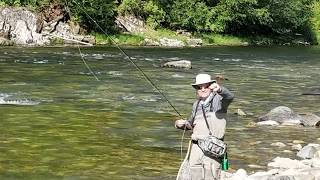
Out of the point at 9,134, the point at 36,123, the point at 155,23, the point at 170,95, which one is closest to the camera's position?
the point at 9,134

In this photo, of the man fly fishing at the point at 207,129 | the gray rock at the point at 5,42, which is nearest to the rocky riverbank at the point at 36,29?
the gray rock at the point at 5,42

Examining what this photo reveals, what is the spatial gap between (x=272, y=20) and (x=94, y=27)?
19.8 m

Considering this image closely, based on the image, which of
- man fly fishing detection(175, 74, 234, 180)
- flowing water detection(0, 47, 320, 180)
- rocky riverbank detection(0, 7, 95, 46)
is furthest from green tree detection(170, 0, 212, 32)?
man fly fishing detection(175, 74, 234, 180)

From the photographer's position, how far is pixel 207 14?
168ft

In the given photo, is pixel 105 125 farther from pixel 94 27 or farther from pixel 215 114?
pixel 94 27

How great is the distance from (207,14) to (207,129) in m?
44.6

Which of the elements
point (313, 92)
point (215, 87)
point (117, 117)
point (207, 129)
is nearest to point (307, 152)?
point (207, 129)

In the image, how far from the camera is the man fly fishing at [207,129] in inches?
285

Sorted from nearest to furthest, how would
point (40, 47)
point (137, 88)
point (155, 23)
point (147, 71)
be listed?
point (137, 88)
point (147, 71)
point (40, 47)
point (155, 23)

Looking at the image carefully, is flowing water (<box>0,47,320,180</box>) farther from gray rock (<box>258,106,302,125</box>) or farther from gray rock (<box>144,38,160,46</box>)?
gray rock (<box>144,38,160,46</box>)

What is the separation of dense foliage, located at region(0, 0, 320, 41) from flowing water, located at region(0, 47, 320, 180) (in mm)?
14632

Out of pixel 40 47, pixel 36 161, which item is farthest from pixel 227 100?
pixel 40 47

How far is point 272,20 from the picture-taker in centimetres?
5731

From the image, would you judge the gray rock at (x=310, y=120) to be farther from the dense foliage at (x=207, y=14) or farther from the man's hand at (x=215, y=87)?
the dense foliage at (x=207, y=14)
